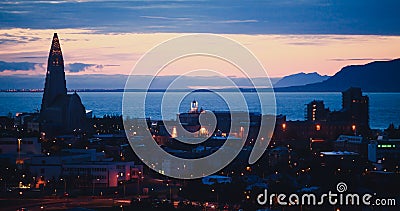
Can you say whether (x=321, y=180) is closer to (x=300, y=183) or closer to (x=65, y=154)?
(x=300, y=183)

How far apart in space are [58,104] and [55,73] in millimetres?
1539

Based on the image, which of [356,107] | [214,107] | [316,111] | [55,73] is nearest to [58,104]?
[55,73]

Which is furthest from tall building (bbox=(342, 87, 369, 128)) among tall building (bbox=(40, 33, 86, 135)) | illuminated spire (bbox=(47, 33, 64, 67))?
illuminated spire (bbox=(47, 33, 64, 67))

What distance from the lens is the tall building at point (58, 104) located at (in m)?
24.2

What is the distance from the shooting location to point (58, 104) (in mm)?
25000

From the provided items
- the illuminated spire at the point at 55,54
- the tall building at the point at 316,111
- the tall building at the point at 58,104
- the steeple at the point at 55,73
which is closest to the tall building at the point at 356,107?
the tall building at the point at 316,111

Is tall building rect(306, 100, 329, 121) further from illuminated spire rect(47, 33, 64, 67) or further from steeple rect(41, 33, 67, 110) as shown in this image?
illuminated spire rect(47, 33, 64, 67)

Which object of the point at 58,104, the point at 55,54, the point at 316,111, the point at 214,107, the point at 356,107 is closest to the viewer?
the point at 58,104

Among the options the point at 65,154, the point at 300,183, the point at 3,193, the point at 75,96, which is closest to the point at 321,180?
the point at 300,183

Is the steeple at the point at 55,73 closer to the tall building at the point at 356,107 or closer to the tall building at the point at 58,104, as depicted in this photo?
the tall building at the point at 58,104

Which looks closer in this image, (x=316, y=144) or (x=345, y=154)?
(x=345, y=154)

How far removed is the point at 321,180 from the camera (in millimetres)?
12305

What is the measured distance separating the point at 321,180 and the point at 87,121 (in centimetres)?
1429

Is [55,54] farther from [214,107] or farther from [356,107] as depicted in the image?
[214,107]
